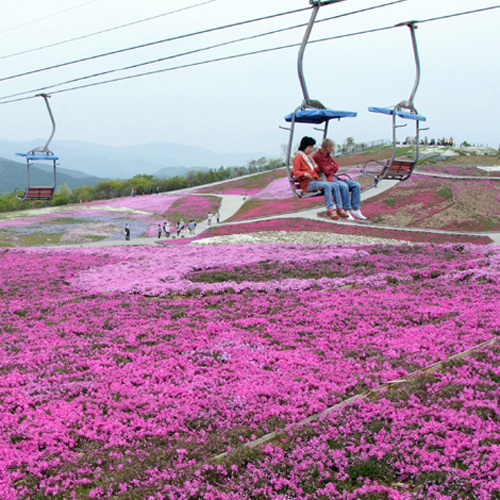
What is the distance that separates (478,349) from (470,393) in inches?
→ 73.2

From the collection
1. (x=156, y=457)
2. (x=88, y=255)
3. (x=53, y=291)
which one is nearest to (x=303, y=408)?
(x=156, y=457)

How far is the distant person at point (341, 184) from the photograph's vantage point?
12.1m

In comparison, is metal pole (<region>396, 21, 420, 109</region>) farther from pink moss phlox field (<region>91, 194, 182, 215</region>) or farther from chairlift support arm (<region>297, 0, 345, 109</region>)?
pink moss phlox field (<region>91, 194, 182, 215</region>)

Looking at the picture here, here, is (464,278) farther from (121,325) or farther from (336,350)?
(121,325)

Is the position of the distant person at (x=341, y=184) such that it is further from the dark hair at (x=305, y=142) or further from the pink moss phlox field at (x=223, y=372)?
the pink moss phlox field at (x=223, y=372)

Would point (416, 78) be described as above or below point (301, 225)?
above

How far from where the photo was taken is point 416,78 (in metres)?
12.7

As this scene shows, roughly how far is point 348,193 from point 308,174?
3.67ft

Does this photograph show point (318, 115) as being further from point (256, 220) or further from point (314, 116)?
point (256, 220)

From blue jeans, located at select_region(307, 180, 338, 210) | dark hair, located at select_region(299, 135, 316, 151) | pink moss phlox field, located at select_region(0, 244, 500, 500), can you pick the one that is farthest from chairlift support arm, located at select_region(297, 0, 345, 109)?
pink moss phlox field, located at select_region(0, 244, 500, 500)

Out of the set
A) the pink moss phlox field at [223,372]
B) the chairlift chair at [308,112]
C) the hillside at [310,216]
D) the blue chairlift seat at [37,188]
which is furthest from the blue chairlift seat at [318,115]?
the hillside at [310,216]

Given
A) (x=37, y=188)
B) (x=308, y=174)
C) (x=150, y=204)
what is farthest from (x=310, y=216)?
(x=308, y=174)

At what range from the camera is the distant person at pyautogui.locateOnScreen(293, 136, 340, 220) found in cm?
1193

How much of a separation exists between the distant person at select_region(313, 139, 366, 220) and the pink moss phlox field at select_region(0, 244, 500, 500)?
2.70 meters
